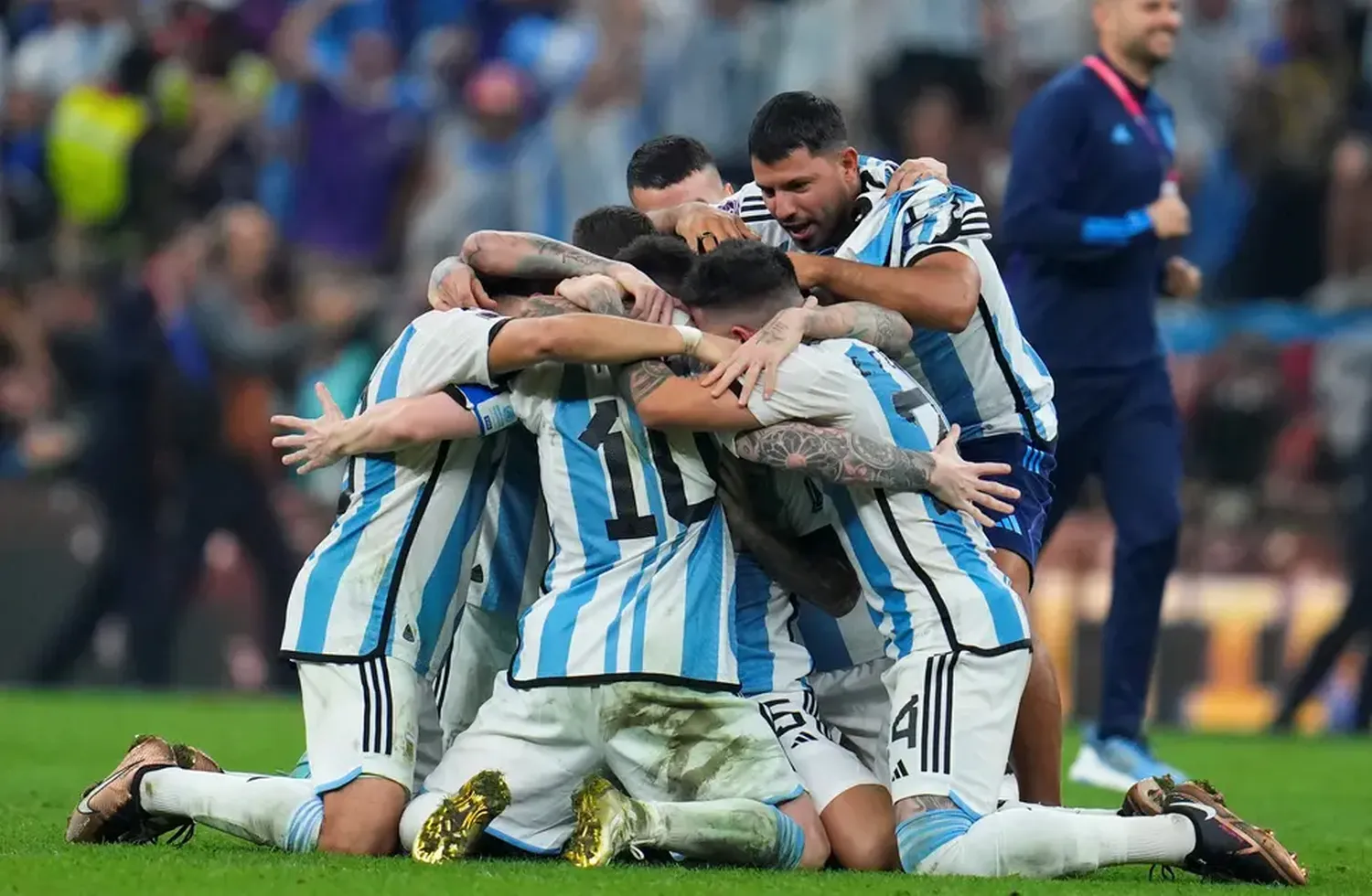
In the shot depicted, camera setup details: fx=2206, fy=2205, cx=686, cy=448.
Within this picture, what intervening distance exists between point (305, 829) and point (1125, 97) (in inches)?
183

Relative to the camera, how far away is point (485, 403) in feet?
18.3

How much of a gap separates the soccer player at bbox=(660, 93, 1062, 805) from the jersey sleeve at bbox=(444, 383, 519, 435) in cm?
84

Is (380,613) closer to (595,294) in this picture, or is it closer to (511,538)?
(511,538)

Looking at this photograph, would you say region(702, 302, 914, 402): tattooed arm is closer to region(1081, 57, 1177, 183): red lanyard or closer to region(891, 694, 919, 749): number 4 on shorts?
region(891, 694, 919, 749): number 4 on shorts

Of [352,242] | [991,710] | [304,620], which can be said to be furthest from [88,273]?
[991,710]

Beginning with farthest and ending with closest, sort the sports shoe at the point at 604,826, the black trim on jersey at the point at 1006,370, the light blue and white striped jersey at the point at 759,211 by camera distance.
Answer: the light blue and white striped jersey at the point at 759,211, the black trim on jersey at the point at 1006,370, the sports shoe at the point at 604,826

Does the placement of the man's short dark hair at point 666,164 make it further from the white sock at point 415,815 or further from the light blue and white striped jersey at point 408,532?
the white sock at point 415,815

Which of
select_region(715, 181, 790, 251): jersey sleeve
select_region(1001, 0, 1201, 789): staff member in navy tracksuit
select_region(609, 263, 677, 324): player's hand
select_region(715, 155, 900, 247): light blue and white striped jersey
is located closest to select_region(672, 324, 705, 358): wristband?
select_region(609, 263, 677, 324): player's hand

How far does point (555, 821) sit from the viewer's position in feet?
18.0

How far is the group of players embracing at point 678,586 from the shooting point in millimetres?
5297

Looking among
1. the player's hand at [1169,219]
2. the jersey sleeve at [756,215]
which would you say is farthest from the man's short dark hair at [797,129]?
the player's hand at [1169,219]

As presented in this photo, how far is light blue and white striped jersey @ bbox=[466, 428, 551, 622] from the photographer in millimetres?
5887

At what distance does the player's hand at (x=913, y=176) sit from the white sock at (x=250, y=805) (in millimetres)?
2249

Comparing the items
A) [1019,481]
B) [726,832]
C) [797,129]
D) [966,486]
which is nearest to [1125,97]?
[1019,481]
